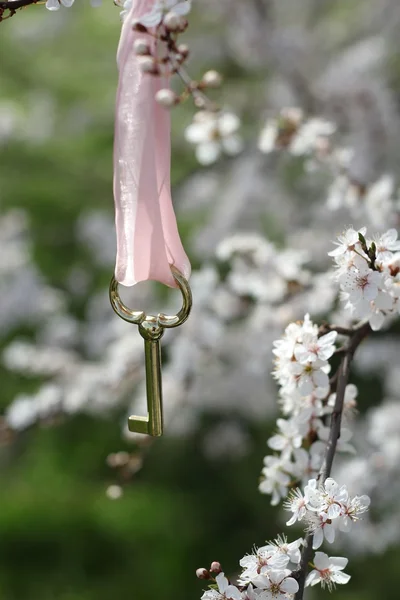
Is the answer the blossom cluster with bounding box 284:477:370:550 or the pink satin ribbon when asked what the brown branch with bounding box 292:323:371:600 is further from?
the pink satin ribbon

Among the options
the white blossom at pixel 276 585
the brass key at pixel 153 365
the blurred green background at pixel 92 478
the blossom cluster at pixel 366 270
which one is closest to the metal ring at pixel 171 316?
the brass key at pixel 153 365

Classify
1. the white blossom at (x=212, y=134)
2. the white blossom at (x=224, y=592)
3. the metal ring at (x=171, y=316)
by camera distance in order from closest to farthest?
1. the white blossom at (x=224, y=592)
2. the metal ring at (x=171, y=316)
3. the white blossom at (x=212, y=134)

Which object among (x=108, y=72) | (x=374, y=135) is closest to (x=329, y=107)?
(x=374, y=135)

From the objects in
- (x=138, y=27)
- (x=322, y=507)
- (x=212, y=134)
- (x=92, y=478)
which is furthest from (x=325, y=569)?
(x=92, y=478)

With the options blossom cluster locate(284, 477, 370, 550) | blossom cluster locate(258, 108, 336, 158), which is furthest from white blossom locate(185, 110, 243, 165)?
blossom cluster locate(284, 477, 370, 550)

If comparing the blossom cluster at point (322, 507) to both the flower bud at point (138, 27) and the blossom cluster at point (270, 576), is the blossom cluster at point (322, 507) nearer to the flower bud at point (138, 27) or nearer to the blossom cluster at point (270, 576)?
the blossom cluster at point (270, 576)

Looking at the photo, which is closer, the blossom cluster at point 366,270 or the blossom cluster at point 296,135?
the blossom cluster at point 366,270

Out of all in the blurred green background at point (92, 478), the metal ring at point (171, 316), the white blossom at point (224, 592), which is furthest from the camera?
the blurred green background at point (92, 478)

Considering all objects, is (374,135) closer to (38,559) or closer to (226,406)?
(226,406)
